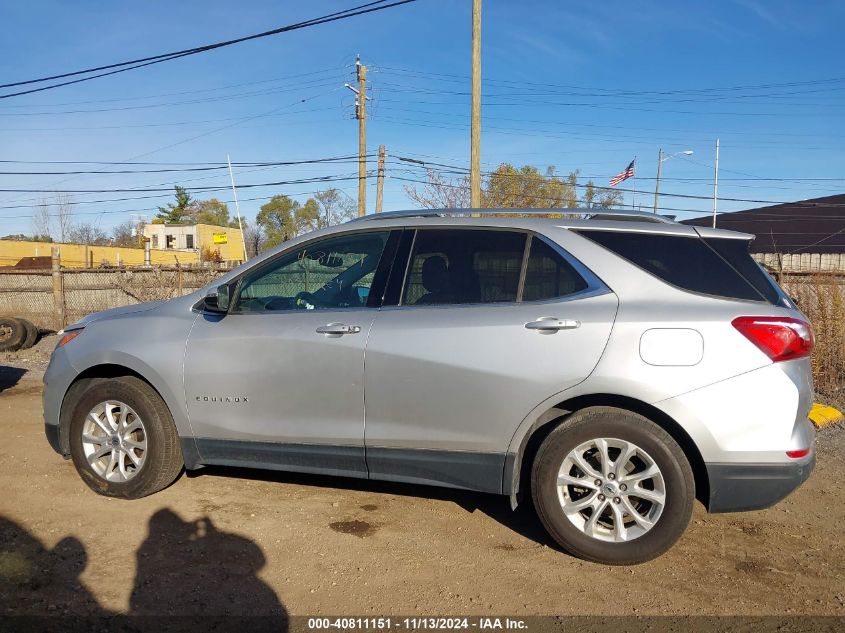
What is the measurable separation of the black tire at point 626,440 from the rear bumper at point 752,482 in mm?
132

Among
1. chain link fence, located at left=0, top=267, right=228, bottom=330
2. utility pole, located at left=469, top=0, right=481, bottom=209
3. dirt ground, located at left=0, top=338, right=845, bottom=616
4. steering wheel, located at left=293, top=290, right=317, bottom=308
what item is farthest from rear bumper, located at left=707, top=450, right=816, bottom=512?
chain link fence, located at left=0, top=267, right=228, bottom=330

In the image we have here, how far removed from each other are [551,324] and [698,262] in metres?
0.89

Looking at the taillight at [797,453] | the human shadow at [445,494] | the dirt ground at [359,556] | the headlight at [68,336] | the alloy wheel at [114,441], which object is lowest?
the human shadow at [445,494]

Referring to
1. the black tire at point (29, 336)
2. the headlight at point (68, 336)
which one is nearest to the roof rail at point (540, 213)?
the headlight at point (68, 336)

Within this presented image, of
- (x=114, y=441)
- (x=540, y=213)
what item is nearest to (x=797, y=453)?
(x=540, y=213)

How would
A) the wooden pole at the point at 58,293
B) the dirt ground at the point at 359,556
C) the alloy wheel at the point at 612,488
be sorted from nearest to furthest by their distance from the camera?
1. the dirt ground at the point at 359,556
2. the alloy wheel at the point at 612,488
3. the wooden pole at the point at 58,293

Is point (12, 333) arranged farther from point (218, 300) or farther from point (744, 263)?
point (744, 263)

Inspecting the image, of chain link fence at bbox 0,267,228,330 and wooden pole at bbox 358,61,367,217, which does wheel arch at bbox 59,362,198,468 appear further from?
wooden pole at bbox 358,61,367,217

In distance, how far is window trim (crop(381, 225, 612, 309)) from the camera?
3846 millimetres

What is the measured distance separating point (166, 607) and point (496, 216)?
2804 millimetres

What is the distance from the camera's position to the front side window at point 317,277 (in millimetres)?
4430

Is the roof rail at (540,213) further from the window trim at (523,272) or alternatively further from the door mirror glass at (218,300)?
the door mirror glass at (218,300)

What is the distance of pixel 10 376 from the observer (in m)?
9.70

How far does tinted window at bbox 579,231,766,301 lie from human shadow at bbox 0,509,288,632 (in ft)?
8.55
